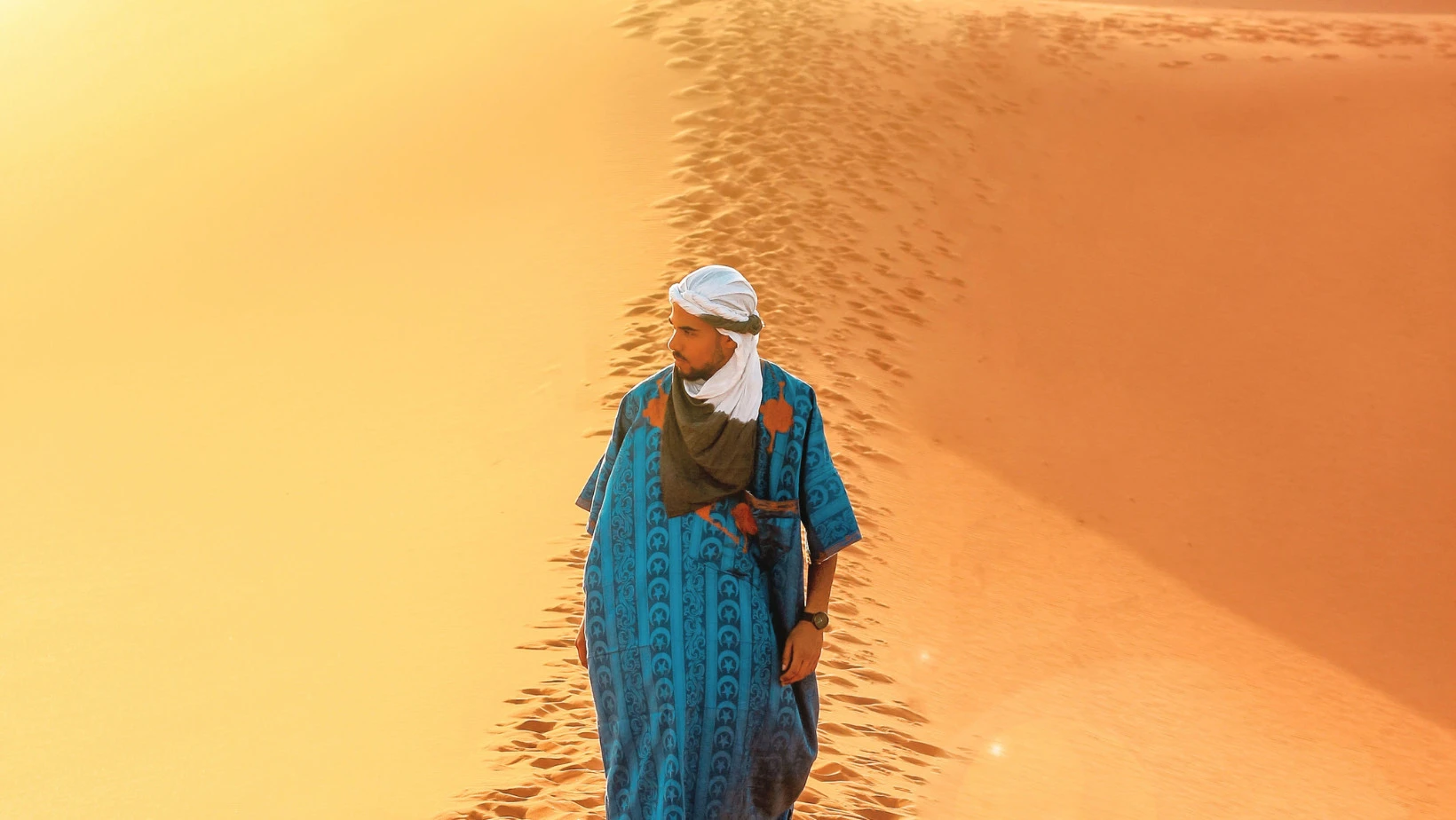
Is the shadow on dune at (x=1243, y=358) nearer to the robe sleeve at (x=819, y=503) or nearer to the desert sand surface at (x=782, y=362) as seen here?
the desert sand surface at (x=782, y=362)

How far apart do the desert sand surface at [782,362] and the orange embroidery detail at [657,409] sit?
1.85 m

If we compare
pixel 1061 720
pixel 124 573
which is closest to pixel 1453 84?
pixel 1061 720

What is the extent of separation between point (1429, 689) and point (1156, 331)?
449cm

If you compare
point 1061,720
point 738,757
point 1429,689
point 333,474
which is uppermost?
point 738,757

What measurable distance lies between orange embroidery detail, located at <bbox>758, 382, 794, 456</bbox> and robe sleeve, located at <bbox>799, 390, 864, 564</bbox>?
61mm

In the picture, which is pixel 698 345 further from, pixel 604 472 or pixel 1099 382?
pixel 1099 382

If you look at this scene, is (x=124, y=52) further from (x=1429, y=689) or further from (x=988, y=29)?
(x=1429, y=689)

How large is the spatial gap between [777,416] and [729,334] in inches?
9.9

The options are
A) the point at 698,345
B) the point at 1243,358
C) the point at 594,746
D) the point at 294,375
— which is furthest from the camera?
the point at 1243,358

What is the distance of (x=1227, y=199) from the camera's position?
13.2 m

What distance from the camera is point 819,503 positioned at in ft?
9.90

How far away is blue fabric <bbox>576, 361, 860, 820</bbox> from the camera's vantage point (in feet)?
9.50

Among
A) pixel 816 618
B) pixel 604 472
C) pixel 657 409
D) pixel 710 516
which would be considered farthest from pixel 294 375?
pixel 816 618

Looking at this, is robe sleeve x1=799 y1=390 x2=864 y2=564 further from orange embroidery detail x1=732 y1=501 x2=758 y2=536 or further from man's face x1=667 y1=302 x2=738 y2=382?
man's face x1=667 y1=302 x2=738 y2=382
